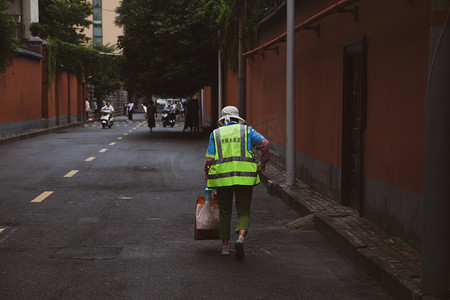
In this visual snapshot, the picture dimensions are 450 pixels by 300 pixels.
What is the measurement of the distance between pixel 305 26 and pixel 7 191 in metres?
6.07

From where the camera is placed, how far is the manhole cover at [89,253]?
720 cm

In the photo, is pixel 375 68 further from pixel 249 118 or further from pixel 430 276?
pixel 249 118

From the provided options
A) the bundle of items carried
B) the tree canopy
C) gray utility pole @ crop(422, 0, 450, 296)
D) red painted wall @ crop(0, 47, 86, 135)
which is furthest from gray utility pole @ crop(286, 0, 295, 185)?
red painted wall @ crop(0, 47, 86, 135)

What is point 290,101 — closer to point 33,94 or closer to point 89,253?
point 89,253

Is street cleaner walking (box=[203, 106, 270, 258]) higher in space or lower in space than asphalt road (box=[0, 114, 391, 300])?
higher

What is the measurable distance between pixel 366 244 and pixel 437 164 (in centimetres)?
230

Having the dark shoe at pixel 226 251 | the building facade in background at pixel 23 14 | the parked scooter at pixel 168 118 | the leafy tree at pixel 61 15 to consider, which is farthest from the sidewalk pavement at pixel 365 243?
the leafy tree at pixel 61 15

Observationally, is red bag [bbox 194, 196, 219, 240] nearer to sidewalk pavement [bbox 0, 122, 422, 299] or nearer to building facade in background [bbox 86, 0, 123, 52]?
sidewalk pavement [bbox 0, 122, 422, 299]

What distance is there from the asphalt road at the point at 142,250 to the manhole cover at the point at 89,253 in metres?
0.01

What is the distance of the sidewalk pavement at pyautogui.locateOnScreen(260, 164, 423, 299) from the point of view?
18.9ft

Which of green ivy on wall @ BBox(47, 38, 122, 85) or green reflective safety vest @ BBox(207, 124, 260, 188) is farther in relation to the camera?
green ivy on wall @ BBox(47, 38, 122, 85)

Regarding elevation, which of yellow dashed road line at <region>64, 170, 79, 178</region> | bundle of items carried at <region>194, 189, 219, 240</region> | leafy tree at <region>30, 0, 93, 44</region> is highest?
leafy tree at <region>30, 0, 93, 44</region>

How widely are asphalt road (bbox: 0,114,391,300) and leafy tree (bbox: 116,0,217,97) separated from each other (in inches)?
616

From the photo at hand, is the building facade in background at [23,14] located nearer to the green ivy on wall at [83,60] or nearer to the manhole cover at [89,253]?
the green ivy on wall at [83,60]
